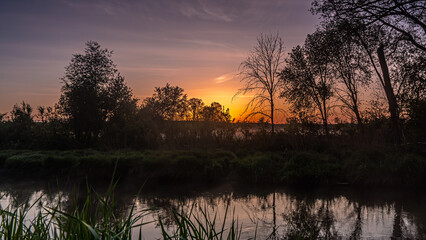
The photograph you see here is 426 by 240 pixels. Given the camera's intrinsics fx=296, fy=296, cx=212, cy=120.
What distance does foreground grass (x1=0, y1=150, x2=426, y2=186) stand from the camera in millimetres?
9703

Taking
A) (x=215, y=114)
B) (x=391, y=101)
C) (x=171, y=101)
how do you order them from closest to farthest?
(x=391, y=101)
(x=215, y=114)
(x=171, y=101)

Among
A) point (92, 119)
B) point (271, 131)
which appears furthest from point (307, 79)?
point (92, 119)

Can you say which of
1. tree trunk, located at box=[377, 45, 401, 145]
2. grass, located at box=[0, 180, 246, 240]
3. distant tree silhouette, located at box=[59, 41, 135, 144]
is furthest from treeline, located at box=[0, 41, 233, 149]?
grass, located at box=[0, 180, 246, 240]

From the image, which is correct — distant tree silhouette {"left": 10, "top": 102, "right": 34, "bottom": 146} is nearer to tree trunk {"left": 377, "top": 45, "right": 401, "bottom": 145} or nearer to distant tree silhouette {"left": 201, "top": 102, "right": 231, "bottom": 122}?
distant tree silhouette {"left": 201, "top": 102, "right": 231, "bottom": 122}

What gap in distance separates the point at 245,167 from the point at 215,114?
786 cm

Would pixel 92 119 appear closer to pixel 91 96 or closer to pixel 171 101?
pixel 91 96

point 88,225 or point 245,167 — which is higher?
point 88,225

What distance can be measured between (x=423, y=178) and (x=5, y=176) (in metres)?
14.8

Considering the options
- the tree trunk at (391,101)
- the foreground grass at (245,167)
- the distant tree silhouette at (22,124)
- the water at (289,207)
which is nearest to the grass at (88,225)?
the water at (289,207)

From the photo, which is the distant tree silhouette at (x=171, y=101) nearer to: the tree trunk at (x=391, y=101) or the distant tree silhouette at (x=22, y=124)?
the distant tree silhouette at (x=22, y=124)

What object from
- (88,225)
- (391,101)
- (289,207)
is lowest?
(289,207)

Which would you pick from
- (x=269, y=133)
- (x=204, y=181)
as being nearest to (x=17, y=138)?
(x=204, y=181)

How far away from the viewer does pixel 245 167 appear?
11016mm

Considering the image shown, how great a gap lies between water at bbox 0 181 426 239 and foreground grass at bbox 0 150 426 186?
2.33ft
